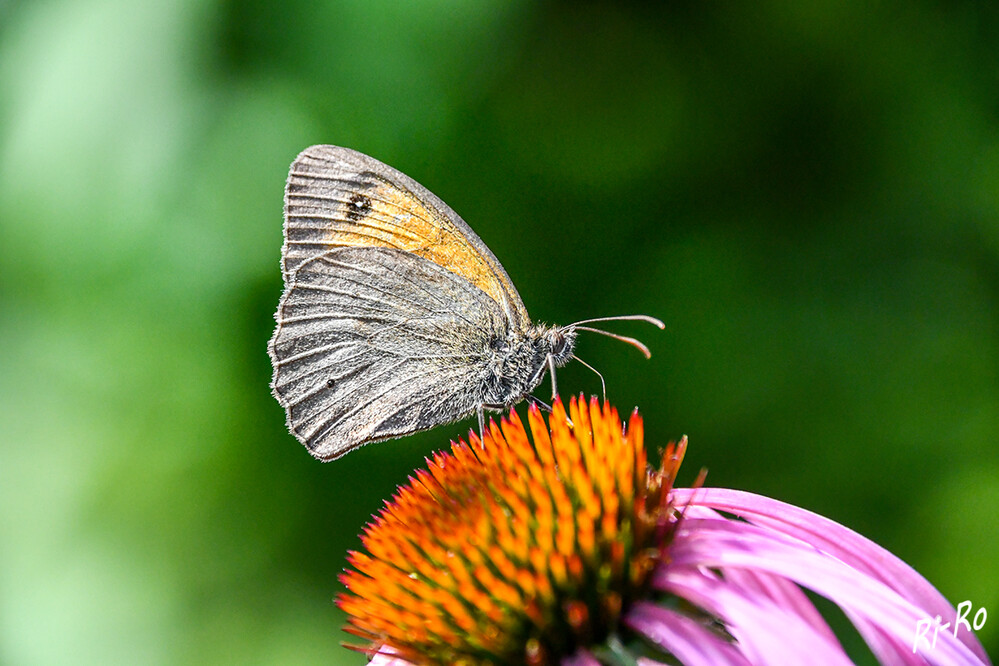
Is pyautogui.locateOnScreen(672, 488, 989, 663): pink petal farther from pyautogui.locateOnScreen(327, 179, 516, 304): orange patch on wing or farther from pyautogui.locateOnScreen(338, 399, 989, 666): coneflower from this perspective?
pyautogui.locateOnScreen(327, 179, 516, 304): orange patch on wing

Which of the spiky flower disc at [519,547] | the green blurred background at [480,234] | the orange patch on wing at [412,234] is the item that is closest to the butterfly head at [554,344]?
the orange patch on wing at [412,234]

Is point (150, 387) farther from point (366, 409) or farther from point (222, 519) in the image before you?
point (366, 409)

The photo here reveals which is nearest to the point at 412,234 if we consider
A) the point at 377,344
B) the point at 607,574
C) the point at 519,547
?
the point at 377,344

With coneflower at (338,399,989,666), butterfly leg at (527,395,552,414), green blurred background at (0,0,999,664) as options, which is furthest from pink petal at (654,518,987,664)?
green blurred background at (0,0,999,664)

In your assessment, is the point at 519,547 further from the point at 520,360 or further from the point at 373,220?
the point at 373,220

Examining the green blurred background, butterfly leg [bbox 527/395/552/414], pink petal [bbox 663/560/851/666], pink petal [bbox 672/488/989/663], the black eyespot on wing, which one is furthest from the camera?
the green blurred background

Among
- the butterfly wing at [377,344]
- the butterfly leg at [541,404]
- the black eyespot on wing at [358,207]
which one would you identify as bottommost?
the butterfly wing at [377,344]

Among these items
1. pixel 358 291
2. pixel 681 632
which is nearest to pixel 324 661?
pixel 358 291

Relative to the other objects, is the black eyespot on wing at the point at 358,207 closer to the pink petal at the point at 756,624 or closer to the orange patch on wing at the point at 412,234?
the orange patch on wing at the point at 412,234
